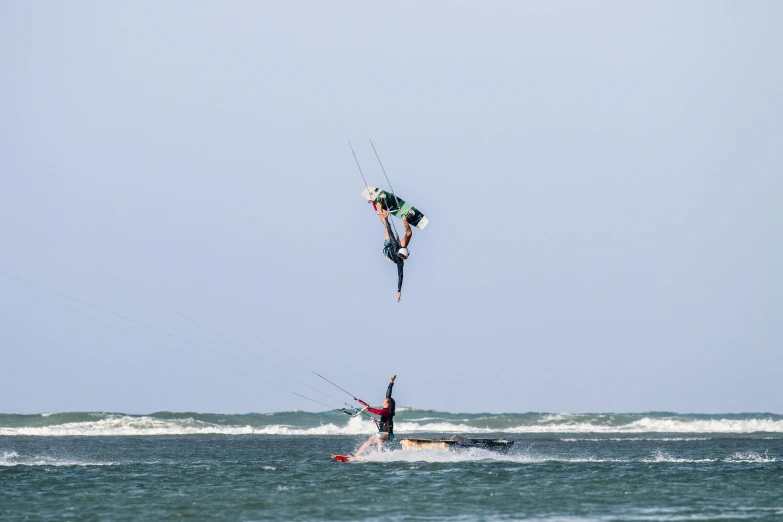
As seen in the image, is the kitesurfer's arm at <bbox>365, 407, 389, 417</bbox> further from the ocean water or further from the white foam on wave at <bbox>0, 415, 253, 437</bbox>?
the white foam on wave at <bbox>0, 415, 253, 437</bbox>

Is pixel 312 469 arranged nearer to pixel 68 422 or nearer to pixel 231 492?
pixel 231 492

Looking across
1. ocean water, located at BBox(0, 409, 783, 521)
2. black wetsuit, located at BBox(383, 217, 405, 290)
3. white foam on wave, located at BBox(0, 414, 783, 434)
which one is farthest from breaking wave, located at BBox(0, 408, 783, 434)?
black wetsuit, located at BBox(383, 217, 405, 290)

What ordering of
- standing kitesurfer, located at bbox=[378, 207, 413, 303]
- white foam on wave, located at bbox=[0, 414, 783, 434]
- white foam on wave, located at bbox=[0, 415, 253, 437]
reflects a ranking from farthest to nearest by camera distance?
1. white foam on wave, located at bbox=[0, 414, 783, 434]
2. white foam on wave, located at bbox=[0, 415, 253, 437]
3. standing kitesurfer, located at bbox=[378, 207, 413, 303]

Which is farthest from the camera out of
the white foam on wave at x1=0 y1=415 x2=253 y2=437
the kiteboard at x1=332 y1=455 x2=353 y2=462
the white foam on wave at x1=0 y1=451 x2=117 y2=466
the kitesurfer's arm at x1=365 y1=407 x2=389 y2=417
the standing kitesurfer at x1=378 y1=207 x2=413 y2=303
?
the white foam on wave at x1=0 y1=415 x2=253 y2=437

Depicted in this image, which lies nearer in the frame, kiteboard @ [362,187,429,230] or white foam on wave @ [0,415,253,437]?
kiteboard @ [362,187,429,230]

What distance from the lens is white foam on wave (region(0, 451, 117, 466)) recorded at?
34872 mm

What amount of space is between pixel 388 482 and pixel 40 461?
1504cm

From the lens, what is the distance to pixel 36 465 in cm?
3444

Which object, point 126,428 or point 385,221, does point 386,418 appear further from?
point 126,428

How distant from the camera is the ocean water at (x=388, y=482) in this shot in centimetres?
2233

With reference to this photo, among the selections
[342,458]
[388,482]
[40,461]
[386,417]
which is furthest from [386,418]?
[40,461]

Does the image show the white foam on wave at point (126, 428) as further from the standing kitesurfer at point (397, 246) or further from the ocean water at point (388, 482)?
the standing kitesurfer at point (397, 246)

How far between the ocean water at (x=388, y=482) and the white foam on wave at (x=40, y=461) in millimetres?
54

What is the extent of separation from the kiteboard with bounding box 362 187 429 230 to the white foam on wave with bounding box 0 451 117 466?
14450 millimetres
